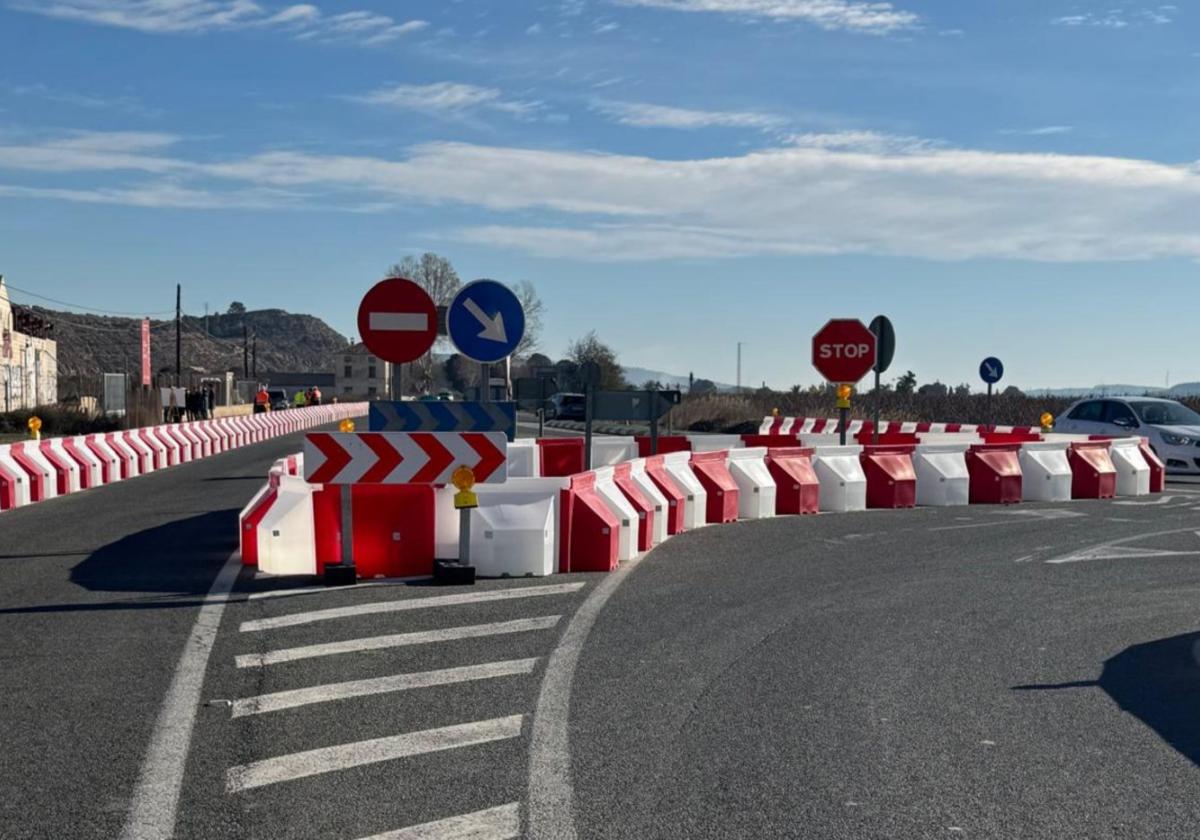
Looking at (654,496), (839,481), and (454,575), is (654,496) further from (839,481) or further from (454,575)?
(839,481)

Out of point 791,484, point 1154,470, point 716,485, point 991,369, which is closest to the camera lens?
Result: point 716,485

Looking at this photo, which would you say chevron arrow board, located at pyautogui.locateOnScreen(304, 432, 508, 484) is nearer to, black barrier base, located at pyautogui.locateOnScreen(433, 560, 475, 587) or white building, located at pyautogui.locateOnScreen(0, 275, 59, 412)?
black barrier base, located at pyautogui.locateOnScreen(433, 560, 475, 587)

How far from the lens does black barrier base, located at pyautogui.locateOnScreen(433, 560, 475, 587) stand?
37.5 feet

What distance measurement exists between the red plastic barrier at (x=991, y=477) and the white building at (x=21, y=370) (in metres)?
47.3

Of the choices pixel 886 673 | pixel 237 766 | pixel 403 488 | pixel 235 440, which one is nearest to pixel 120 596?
pixel 403 488

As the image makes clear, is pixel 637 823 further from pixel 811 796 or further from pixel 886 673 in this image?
pixel 886 673

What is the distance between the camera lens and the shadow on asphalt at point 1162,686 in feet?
22.8

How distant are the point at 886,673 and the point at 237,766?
12.5 feet

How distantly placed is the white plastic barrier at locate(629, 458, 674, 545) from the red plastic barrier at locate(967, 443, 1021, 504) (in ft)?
23.0

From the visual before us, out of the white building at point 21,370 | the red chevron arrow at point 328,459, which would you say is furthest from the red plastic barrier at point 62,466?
the white building at point 21,370

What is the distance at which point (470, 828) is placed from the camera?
533 centimetres

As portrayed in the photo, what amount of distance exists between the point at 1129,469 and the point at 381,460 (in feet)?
47.9

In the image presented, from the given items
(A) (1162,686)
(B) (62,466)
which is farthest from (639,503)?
(B) (62,466)

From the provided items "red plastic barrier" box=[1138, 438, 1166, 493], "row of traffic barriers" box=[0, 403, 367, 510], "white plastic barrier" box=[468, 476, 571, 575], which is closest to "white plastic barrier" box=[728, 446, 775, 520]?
"white plastic barrier" box=[468, 476, 571, 575]
